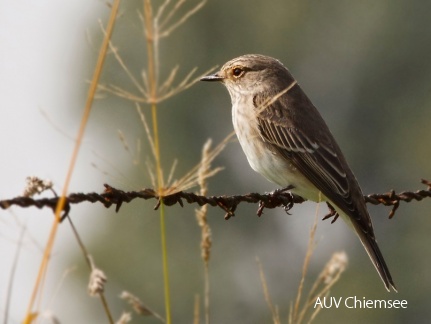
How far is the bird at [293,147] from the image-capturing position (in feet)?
28.8

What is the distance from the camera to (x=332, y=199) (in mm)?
8727

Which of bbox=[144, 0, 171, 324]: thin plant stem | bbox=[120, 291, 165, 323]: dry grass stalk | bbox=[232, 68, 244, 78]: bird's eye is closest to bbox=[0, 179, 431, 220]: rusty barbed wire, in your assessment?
bbox=[144, 0, 171, 324]: thin plant stem

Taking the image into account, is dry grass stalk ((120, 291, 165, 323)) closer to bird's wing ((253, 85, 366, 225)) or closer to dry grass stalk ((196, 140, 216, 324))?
dry grass stalk ((196, 140, 216, 324))

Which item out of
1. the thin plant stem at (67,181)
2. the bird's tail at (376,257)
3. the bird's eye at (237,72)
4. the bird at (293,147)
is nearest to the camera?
the thin plant stem at (67,181)

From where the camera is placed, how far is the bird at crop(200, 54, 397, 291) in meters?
8.77

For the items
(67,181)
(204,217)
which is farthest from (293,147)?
(67,181)

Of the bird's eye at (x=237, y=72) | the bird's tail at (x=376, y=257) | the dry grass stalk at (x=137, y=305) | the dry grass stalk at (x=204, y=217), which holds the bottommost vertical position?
the bird's tail at (x=376, y=257)

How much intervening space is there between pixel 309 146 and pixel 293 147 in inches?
6.4

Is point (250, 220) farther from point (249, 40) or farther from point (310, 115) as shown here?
point (310, 115)

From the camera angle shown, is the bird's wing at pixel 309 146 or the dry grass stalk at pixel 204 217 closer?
the dry grass stalk at pixel 204 217

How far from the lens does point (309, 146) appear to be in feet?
30.5

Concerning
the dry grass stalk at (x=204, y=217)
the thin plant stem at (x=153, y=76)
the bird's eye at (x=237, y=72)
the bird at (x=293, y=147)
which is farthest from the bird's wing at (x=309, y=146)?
the thin plant stem at (x=153, y=76)

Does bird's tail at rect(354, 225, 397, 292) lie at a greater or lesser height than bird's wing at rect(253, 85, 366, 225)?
lesser

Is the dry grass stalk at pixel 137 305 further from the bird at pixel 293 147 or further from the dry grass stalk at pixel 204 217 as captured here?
the bird at pixel 293 147
